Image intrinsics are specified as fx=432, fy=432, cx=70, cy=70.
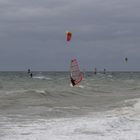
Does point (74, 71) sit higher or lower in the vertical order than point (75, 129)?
higher

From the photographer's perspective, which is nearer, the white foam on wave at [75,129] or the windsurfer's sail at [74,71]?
the white foam on wave at [75,129]

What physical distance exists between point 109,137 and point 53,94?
1589cm

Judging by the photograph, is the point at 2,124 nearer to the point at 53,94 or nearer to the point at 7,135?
the point at 7,135

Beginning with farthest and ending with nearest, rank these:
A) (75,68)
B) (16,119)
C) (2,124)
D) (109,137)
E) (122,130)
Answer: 1. (75,68)
2. (16,119)
3. (2,124)
4. (122,130)
5. (109,137)

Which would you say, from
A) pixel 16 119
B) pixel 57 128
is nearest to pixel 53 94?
pixel 16 119

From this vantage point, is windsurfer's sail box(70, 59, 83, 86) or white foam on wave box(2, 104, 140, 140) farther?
windsurfer's sail box(70, 59, 83, 86)

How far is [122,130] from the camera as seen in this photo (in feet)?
30.2

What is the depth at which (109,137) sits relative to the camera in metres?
8.39

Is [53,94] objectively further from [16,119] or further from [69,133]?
[69,133]

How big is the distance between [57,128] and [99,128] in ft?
3.04

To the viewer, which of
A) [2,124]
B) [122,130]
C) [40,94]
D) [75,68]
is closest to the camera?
[122,130]

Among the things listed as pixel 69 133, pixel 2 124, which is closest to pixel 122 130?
pixel 69 133

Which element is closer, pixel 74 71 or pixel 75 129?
pixel 75 129

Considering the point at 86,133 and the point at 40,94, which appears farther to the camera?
the point at 40,94
